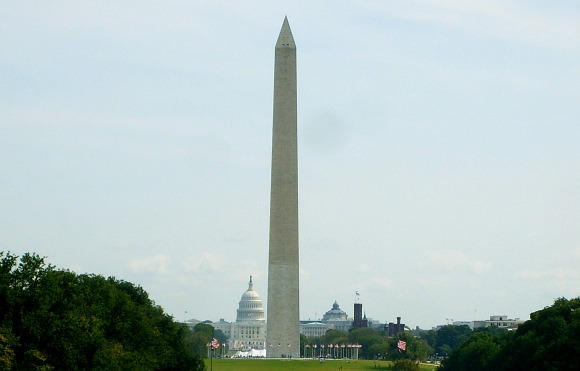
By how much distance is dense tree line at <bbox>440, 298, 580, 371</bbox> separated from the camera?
58.3 metres

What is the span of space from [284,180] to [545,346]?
4517 cm

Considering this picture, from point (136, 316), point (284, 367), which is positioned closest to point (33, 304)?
point (136, 316)

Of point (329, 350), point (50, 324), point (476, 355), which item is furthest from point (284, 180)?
point (329, 350)

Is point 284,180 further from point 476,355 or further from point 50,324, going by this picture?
point 50,324

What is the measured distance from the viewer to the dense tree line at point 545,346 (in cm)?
5831

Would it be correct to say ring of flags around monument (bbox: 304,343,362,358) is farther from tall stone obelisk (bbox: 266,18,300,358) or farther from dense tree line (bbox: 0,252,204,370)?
dense tree line (bbox: 0,252,204,370)

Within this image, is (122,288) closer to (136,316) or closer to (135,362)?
(136,316)

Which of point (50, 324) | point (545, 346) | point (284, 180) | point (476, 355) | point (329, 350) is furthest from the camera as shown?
point (329, 350)

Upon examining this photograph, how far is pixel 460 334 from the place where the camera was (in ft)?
591

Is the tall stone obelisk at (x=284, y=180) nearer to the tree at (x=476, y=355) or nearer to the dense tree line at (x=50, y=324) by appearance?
the tree at (x=476, y=355)

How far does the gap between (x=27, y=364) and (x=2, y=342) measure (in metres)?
1.11

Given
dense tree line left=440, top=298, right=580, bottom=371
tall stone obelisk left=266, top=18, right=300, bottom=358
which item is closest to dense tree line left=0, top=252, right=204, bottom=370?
dense tree line left=440, top=298, right=580, bottom=371

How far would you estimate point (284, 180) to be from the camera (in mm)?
106812

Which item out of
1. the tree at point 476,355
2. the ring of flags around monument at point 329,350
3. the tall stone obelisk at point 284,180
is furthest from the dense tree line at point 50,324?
the ring of flags around monument at point 329,350
